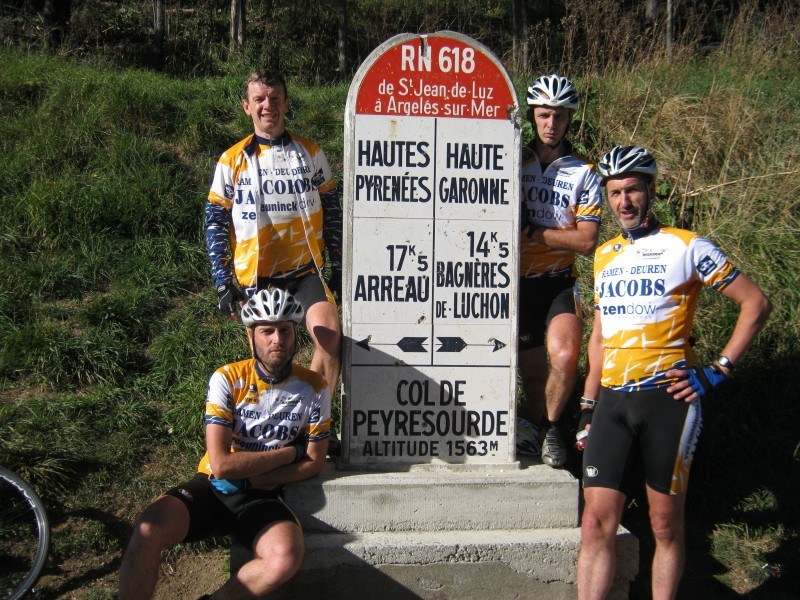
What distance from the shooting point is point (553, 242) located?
4.69 meters

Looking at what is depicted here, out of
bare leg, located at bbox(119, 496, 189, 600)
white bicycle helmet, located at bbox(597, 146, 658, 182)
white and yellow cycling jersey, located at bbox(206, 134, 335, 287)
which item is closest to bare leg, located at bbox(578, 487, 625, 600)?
white bicycle helmet, located at bbox(597, 146, 658, 182)

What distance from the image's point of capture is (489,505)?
4484 millimetres

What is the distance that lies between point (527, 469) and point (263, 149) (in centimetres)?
226

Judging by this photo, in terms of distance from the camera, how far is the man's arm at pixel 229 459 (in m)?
3.95

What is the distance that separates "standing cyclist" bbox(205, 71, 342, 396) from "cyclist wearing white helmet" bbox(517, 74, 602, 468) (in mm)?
1172

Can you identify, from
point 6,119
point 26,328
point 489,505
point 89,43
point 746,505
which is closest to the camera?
point 489,505

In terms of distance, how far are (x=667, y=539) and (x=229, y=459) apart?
→ 2.02 metres

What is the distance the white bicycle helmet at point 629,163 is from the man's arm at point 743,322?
0.64 metres

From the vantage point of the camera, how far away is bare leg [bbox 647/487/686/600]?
3.77 metres

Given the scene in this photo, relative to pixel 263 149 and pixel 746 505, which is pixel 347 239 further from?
pixel 746 505

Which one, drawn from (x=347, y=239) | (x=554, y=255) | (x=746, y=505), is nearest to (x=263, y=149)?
(x=347, y=239)

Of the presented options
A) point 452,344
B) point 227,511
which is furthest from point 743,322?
point 227,511

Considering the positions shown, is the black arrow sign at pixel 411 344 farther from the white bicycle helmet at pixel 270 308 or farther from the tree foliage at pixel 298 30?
the tree foliage at pixel 298 30

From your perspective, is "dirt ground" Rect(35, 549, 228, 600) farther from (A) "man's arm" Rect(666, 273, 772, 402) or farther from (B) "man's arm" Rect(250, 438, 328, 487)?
(A) "man's arm" Rect(666, 273, 772, 402)
